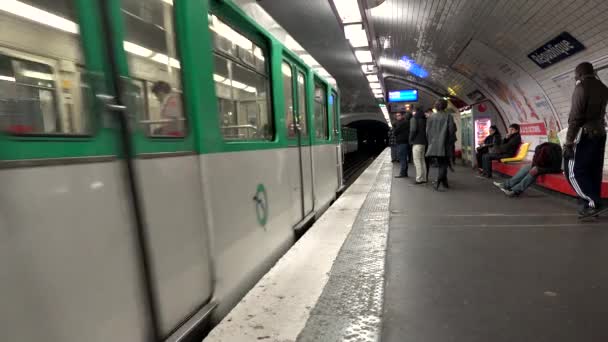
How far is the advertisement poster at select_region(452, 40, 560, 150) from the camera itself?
8211 millimetres

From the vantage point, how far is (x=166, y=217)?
1.70 m

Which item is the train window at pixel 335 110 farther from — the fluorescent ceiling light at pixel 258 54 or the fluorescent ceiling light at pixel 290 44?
the fluorescent ceiling light at pixel 258 54

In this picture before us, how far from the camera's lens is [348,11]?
6613mm

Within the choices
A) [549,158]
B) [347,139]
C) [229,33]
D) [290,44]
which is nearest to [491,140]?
[549,158]

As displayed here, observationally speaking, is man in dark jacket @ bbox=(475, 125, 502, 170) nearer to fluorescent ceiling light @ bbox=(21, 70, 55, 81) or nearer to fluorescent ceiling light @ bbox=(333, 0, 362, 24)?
fluorescent ceiling light @ bbox=(333, 0, 362, 24)

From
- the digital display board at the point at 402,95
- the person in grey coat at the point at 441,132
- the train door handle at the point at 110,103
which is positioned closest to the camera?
the train door handle at the point at 110,103

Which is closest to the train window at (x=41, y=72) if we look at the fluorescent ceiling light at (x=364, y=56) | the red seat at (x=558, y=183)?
the red seat at (x=558, y=183)

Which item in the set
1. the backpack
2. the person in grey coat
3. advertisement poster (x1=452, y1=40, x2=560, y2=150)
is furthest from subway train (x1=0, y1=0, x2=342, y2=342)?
advertisement poster (x1=452, y1=40, x2=560, y2=150)

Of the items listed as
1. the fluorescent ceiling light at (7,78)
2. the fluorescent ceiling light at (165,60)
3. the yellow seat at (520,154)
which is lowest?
the yellow seat at (520,154)

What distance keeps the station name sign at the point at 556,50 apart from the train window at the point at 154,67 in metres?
6.71

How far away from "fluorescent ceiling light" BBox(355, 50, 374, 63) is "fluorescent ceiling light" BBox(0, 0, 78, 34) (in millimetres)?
9182

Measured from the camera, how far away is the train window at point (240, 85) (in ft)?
8.06

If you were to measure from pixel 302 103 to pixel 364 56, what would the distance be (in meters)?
6.48

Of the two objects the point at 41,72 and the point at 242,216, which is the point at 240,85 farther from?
the point at 41,72
